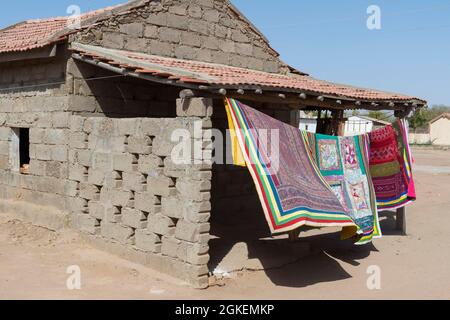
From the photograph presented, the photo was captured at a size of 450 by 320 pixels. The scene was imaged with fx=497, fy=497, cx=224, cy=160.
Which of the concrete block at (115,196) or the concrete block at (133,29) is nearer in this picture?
the concrete block at (115,196)

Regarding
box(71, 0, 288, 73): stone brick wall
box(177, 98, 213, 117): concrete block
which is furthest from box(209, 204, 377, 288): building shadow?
box(71, 0, 288, 73): stone brick wall

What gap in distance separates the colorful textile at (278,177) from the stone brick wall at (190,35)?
3.57 m

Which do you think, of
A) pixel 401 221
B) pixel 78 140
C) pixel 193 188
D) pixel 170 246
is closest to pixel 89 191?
pixel 78 140

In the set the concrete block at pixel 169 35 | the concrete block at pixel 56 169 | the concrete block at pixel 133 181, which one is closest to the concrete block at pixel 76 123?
the concrete block at pixel 56 169

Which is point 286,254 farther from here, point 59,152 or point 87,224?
point 59,152

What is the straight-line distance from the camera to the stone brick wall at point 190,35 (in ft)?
29.3

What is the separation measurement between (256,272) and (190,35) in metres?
5.23

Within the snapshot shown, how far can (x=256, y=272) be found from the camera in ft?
23.2

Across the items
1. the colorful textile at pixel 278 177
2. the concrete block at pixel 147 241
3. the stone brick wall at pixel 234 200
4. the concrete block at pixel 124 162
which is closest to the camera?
the colorful textile at pixel 278 177

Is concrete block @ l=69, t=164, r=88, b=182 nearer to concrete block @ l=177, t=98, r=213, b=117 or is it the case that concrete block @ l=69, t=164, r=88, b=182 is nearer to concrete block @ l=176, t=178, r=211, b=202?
concrete block @ l=176, t=178, r=211, b=202

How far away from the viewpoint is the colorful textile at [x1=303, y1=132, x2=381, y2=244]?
7617 mm

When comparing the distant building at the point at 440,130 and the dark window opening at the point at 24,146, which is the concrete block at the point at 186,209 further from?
the distant building at the point at 440,130

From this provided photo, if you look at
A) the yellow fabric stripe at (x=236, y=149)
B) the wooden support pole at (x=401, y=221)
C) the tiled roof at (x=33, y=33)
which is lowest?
the wooden support pole at (x=401, y=221)

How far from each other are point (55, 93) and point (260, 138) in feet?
13.3
